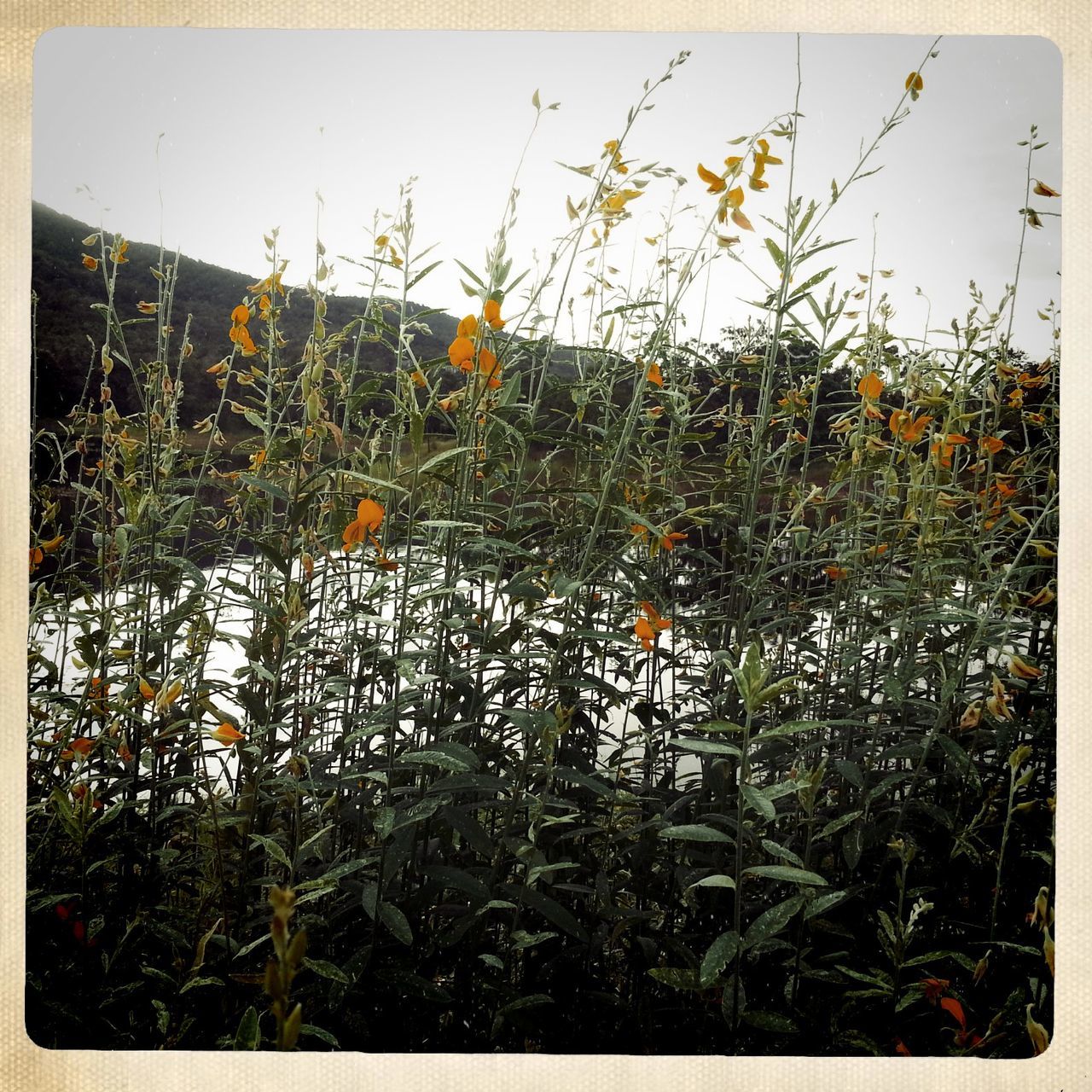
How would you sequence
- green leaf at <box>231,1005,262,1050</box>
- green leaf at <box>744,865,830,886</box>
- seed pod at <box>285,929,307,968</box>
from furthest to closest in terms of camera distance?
green leaf at <box>744,865,830,886</box>, green leaf at <box>231,1005,262,1050</box>, seed pod at <box>285,929,307,968</box>

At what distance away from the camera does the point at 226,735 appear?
130 centimetres

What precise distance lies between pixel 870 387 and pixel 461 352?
2.14 ft

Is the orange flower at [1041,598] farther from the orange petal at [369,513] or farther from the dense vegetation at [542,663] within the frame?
the orange petal at [369,513]

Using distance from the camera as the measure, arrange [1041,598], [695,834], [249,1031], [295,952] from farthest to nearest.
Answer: [1041,598], [695,834], [249,1031], [295,952]

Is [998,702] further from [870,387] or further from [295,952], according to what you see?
[295,952]

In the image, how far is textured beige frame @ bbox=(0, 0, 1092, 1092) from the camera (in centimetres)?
143

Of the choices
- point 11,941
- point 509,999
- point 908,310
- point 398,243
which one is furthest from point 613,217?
point 11,941

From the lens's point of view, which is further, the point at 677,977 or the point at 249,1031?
the point at 677,977

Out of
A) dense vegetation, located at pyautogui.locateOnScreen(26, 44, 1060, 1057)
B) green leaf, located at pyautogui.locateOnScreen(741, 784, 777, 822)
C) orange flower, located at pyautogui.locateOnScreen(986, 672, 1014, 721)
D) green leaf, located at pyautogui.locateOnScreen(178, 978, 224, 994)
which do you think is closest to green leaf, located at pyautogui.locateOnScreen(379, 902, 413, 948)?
dense vegetation, located at pyautogui.locateOnScreen(26, 44, 1060, 1057)

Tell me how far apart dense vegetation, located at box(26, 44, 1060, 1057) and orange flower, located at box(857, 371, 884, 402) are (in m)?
0.02

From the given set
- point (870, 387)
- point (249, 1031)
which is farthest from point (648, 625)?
point (249, 1031)

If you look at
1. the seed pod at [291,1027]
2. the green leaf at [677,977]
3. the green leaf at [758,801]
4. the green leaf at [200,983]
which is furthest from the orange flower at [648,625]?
the green leaf at [200,983]

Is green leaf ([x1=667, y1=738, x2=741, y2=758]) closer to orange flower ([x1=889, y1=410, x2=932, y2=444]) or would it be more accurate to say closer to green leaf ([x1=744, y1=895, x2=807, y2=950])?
green leaf ([x1=744, y1=895, x2=807, y2=950])

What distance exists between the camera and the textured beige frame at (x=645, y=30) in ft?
4.70
